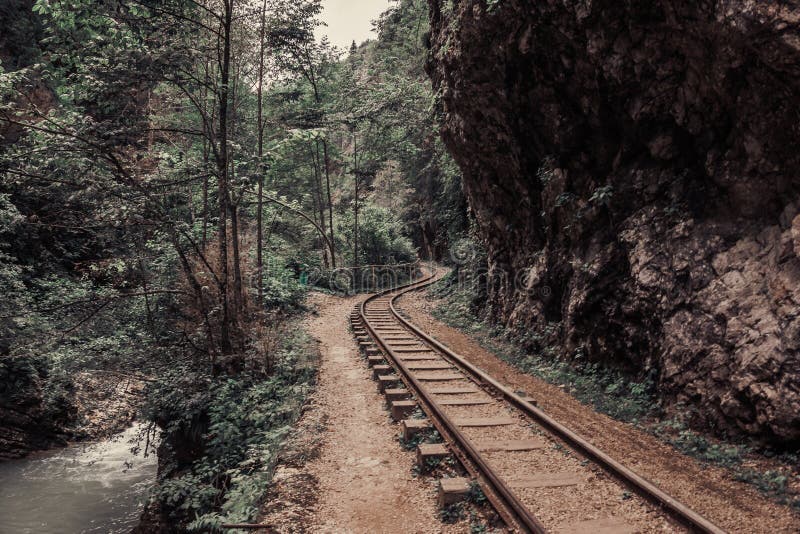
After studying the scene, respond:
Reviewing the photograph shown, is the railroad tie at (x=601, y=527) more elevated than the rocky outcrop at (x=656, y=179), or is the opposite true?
the rocky outcrop at (x=656, y=179)

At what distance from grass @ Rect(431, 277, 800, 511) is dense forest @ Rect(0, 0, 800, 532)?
3.1 inches

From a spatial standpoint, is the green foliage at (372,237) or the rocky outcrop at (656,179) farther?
the green foliage at (372,237)

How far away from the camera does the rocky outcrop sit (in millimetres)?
5496

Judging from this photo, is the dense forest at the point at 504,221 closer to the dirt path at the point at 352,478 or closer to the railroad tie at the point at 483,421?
the dirt path at the point at 352,478

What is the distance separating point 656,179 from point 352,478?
7293mm

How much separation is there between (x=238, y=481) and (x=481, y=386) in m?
4.40

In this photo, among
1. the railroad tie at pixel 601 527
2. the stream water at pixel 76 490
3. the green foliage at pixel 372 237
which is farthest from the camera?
the green foliage at pixel 372 237

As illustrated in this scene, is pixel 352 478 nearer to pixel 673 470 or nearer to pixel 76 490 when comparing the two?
pixel 673 470

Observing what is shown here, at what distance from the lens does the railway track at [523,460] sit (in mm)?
3959

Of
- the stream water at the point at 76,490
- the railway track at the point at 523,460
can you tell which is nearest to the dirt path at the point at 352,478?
the railway track at the point at 523,460

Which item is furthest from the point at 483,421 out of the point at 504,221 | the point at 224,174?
the point at 504,221

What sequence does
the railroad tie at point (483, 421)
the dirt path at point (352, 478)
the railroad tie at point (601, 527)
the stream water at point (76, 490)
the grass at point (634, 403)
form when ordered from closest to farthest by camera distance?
the railroad tie at point (601, 527) → the dirt path at point (352, 478) → the grass at point (634, 403) → the railroad tie at point (483, 421) → the stream water at point (76, 490)

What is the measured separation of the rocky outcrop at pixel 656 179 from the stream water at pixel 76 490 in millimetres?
10036

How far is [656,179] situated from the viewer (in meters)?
7.99
